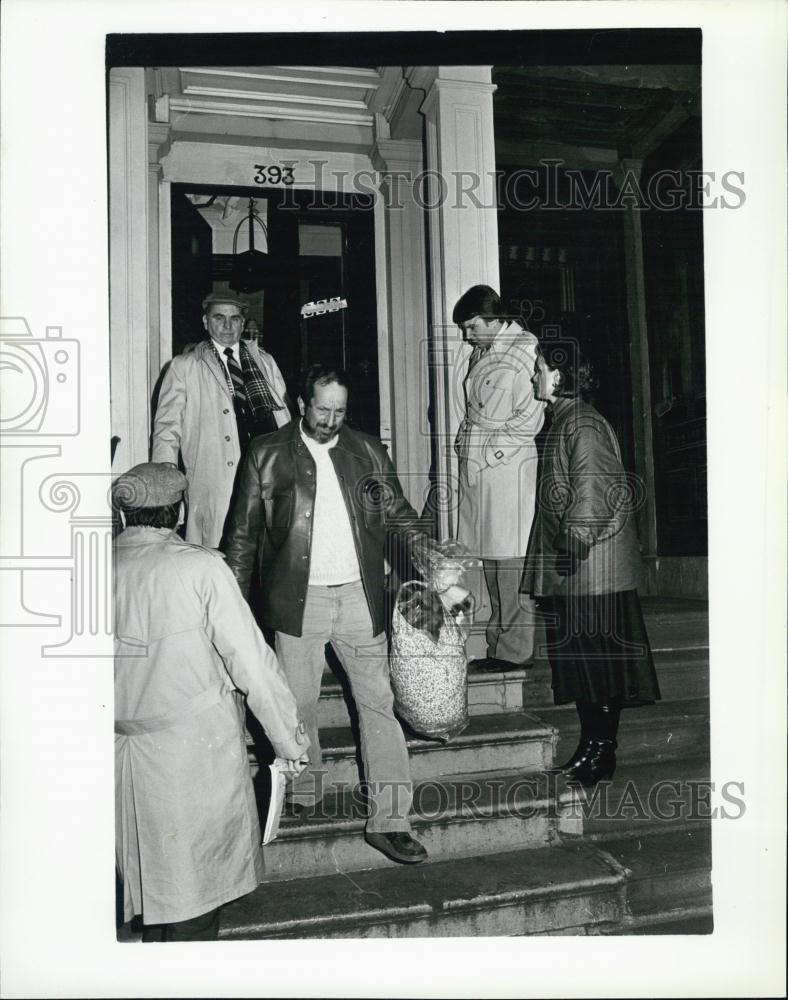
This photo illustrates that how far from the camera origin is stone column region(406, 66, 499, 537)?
3.00 m

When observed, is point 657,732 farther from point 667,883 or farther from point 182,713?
point 182,713

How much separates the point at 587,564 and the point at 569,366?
2.56 ft

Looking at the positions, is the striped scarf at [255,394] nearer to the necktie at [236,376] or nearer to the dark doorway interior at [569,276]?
the necktie at [236,376]

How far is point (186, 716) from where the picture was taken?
7.22 ft

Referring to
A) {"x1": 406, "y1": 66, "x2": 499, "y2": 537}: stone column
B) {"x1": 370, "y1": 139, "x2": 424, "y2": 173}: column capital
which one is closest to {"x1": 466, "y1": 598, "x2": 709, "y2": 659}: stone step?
{"x1": 406, "y1": 66, "x2": 499, "y2": 537}: stone column

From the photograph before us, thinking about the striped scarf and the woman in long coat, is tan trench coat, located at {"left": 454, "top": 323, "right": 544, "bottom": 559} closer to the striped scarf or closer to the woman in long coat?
the woman in long coat

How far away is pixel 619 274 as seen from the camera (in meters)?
3.02

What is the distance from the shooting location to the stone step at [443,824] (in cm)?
261

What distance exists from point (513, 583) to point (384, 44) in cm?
201

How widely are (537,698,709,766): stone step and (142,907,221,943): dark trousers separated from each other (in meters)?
1.43

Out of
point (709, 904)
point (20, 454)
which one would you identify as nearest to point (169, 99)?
point (20, 454)

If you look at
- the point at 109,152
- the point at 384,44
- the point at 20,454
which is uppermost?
the point at 384,44

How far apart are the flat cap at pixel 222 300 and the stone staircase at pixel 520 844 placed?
1.93 meters

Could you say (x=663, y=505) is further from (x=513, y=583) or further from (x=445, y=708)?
(x=445, y=708)
